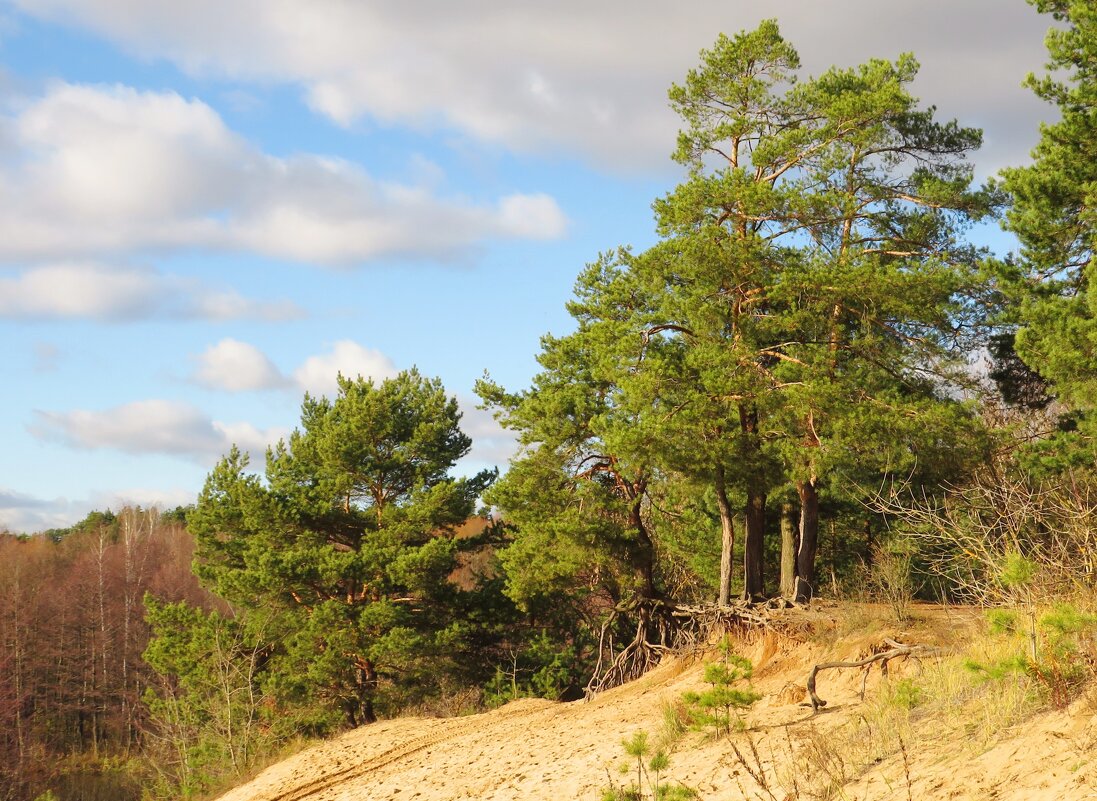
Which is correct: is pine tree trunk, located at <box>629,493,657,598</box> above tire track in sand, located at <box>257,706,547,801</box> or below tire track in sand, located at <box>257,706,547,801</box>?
→ above

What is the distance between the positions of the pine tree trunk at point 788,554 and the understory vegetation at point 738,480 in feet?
0.17

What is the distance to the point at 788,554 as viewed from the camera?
21.1m

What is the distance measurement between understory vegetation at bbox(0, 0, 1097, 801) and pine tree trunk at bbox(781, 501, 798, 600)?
51mm

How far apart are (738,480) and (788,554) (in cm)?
277

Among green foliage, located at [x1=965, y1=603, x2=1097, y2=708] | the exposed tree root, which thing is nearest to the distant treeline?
the exposed tree root

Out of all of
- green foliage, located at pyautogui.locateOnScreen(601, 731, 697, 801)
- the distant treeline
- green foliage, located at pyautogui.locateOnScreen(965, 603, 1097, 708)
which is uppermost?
green foliage, located at pyautogui.locateOnScreen(965, 603, 1097, 708)

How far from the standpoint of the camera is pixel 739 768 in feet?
35.3

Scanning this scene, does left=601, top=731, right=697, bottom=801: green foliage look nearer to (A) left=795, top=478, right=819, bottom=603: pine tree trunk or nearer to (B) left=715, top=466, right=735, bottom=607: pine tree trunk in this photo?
(A) left=795, top=478, right=819, bottom=603: pine tree trunk

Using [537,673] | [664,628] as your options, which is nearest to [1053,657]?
[664,628]

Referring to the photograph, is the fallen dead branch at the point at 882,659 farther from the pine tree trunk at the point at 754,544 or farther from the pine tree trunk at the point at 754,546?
the pine tree trunk at the point at 754,544

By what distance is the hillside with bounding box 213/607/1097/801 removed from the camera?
27.5ft

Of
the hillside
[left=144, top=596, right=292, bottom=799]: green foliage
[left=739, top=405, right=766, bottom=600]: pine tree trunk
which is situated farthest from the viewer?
[left=144, top=596, right=292, bottom=799]: green foliage

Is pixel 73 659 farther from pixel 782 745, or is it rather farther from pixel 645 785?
pixel 782 745

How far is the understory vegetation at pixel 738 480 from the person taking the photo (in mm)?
11664
